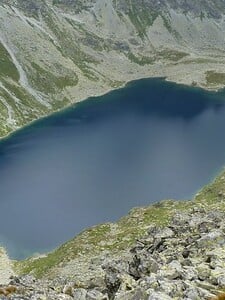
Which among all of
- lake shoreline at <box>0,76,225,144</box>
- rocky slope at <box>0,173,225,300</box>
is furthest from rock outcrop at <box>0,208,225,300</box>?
lake shoreline at <box>0,76,225,144</box>

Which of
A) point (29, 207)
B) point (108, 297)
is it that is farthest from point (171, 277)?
point (29, 207)

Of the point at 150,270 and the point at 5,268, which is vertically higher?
the point at 150,270

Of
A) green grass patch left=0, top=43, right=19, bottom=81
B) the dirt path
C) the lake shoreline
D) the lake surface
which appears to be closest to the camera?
the dirt path

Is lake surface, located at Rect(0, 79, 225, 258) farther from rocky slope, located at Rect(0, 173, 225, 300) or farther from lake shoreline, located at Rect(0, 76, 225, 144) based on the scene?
rocky slope, located at Rect(0, 173, 225, 300)

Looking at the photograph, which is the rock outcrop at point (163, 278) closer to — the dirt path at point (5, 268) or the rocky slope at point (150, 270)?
the rocky slope at point (150, 270)

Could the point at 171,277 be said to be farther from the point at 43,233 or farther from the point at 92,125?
the point at 92,125

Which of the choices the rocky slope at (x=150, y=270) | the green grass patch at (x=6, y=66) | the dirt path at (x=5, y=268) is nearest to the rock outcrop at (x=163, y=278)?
the rocky slope at (x=150, y=270)

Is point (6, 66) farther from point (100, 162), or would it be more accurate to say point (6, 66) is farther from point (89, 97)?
point (100, 162)

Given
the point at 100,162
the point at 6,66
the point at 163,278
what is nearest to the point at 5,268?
the point at 163,278
